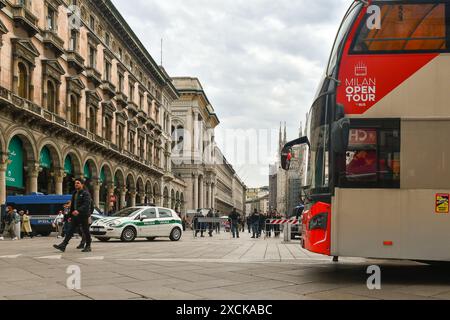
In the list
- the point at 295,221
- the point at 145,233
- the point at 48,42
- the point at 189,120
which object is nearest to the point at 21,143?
the point at 48,42

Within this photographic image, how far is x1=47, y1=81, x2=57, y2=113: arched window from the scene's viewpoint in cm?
3316

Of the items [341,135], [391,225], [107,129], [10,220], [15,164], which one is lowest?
[10,220]

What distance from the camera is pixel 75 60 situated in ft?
117

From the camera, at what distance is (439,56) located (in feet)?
25.5

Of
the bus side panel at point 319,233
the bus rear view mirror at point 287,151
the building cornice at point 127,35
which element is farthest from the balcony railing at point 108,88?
the bus side panel at point 319,233

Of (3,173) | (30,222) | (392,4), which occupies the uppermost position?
(392,4)

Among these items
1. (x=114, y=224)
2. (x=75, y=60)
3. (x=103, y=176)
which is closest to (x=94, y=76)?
(x=75, y=60)

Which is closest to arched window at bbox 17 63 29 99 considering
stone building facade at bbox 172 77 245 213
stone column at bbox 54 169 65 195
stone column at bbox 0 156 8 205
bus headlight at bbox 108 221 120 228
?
stone column at bbox 0 156 8 205

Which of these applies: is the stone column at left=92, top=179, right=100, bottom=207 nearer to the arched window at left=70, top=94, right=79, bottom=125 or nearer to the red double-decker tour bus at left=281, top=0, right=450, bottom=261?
the arched window at left=70, top=94, right=79, bottom=125

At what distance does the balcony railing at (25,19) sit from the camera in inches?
1102

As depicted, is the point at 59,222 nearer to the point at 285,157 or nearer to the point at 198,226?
the point at 198,226

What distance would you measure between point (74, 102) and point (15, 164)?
371 inches
